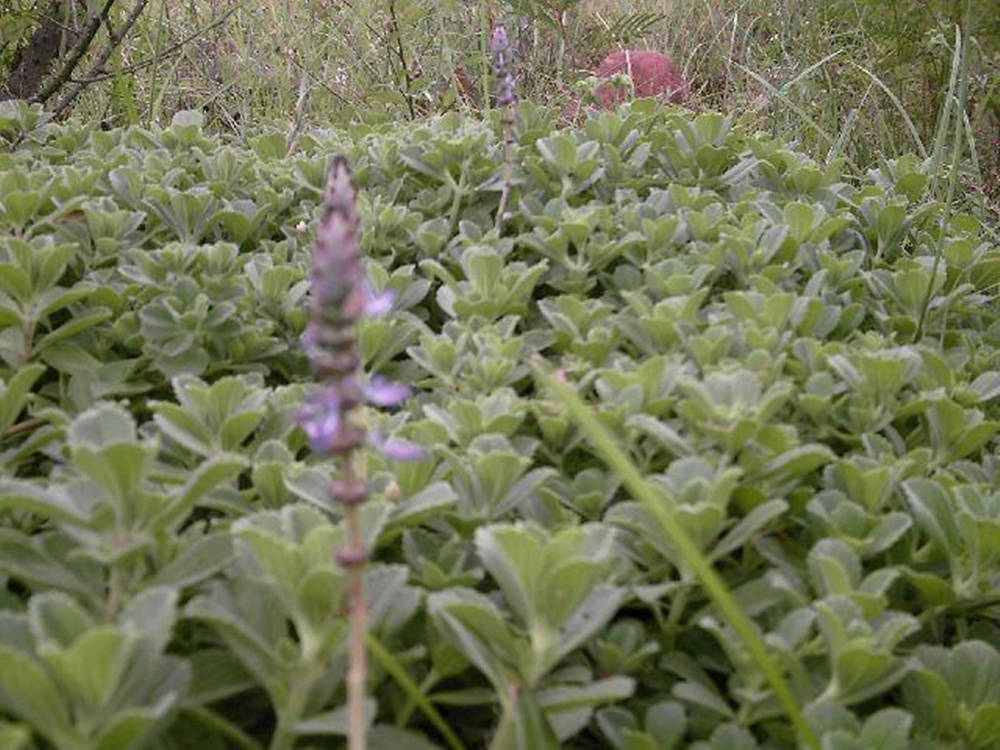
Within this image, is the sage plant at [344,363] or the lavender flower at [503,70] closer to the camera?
the sage plant at [344,363]

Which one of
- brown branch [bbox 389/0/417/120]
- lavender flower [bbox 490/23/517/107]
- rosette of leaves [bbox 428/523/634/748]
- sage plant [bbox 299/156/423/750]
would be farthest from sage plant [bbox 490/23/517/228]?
brown branch [bbox 389/0/417/120]

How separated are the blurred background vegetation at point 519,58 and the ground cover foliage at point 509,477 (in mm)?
801

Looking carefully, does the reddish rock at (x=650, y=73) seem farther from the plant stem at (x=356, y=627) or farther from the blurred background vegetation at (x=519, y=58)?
the plant stem at (x=356, y=627)

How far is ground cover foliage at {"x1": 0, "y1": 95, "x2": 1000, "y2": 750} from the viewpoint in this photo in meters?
1.19

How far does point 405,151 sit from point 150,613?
171 centimetres

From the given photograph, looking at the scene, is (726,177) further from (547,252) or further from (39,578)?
(39,578)

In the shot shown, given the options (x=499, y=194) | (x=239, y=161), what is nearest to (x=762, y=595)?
(x=499, y=194)

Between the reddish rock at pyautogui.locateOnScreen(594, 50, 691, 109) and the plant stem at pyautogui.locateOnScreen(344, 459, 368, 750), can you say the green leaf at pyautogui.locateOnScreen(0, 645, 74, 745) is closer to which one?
the plant stem at pyautogui.locateOnScreen(344, 459, 368, 750)

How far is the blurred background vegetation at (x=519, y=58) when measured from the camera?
365 cm

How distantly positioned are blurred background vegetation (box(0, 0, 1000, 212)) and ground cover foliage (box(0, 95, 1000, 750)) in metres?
0.80

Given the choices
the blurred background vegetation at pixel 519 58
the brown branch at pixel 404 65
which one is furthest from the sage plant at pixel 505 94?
the brown branch at pixel 404 65

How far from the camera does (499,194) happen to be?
8.55 ft

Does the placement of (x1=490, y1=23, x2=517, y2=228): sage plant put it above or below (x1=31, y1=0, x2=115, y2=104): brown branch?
below

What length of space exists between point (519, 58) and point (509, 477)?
449 cm
